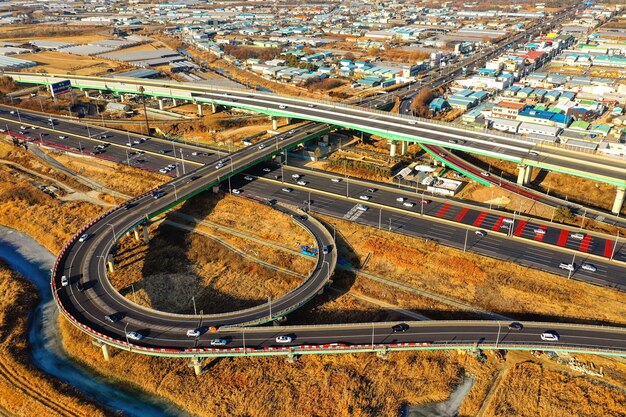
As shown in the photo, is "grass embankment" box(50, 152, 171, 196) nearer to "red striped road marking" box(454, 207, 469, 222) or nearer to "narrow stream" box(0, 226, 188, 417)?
"narrow stream" box(0, 226, 188, 417)

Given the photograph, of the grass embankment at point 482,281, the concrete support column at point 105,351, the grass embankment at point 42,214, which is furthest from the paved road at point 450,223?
the concrete support column at point 105,351

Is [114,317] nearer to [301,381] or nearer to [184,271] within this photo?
[184,271]

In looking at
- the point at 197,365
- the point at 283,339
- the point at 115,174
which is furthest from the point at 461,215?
the point at 115,174

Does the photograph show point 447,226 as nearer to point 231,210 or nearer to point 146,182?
point 231,210

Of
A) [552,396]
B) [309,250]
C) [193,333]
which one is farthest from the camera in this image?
[309,250]

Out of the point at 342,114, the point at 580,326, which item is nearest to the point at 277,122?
the point at 342,114

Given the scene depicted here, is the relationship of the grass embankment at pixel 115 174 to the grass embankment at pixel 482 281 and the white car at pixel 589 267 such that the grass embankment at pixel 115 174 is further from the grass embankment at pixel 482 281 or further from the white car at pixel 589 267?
the white car at pixel 589 267

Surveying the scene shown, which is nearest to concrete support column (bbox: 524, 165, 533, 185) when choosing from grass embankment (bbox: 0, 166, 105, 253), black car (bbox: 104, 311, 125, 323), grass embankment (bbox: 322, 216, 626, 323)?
grass embankment (bbox: 322, 216, 626, 323)

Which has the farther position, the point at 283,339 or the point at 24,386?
the point at 283,339
